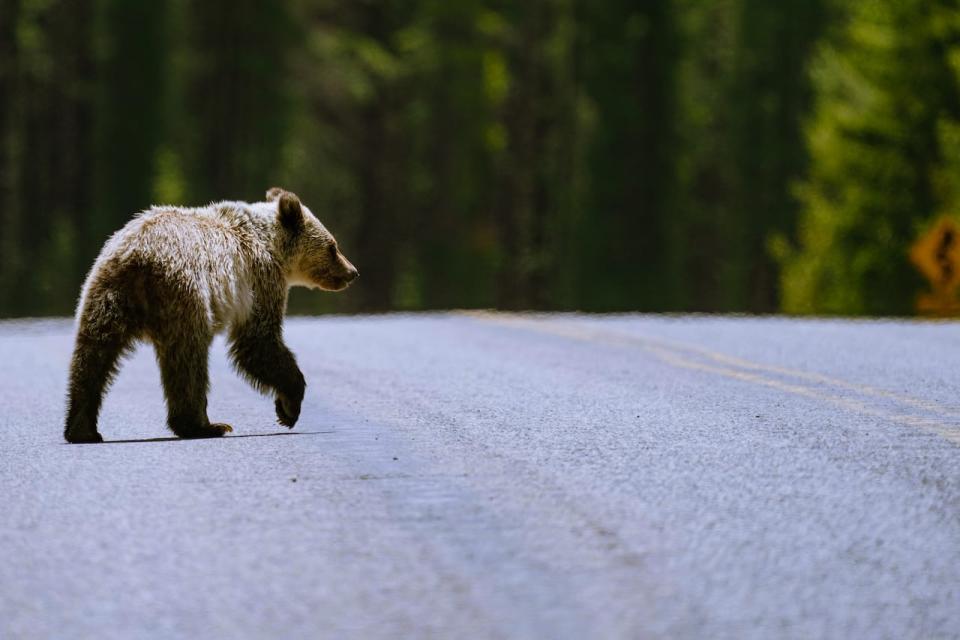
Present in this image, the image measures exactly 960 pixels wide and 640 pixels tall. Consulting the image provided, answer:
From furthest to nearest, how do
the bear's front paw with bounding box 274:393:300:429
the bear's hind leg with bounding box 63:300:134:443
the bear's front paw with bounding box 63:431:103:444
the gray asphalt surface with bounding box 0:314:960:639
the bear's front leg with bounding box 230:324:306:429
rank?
the bear's front paw with bounding box 274:393:300:429
the bear's front leg with bounding box 230:324:306:429
the bear's front paw with bounding box 63:431:103:444
the bear's hind leg with bounding box 63:300:134:443
the gray asphalt surface with bounding box 0:314:960:639

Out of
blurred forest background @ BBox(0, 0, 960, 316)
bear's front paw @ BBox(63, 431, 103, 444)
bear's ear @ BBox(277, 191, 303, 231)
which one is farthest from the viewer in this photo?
blurred forest background @ BBox(0, 0, 960, 316)

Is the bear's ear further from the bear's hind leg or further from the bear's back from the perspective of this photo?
the bear's hind leg

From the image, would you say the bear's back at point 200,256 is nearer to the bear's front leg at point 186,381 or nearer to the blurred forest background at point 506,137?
the bear's front leg at point 186,381

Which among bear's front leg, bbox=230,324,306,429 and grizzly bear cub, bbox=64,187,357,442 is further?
bear's front leg, bbox=230,324,306,429

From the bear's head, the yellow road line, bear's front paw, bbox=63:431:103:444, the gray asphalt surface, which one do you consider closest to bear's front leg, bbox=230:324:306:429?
the gray asphalt surface

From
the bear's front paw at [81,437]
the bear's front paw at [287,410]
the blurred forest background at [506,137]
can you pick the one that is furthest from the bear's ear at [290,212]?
the blurred forest background at [506,137]

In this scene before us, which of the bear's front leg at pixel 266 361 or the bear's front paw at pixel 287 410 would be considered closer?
the bear's front leg at pixel 266 361

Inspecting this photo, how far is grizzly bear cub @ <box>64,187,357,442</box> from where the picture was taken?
327 inches

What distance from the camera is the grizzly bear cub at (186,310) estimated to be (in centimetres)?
830

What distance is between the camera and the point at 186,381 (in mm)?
8391

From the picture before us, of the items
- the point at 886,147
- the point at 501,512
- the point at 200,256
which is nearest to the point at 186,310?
the point at 200,256

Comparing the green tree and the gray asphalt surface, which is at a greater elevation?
the green tree

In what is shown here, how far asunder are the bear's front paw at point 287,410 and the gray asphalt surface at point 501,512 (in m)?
0.08

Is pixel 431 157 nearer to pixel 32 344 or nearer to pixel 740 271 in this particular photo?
pixel 740 271
